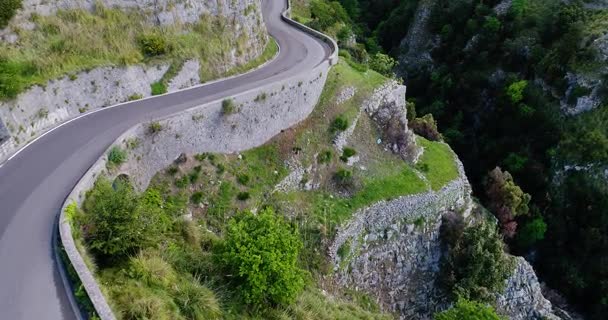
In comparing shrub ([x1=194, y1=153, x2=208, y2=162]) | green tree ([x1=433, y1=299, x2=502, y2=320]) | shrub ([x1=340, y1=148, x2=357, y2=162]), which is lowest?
green tree ([x1=433, y1=299, x2=502, y2=320])

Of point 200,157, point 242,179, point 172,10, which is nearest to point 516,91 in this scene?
point 242,179

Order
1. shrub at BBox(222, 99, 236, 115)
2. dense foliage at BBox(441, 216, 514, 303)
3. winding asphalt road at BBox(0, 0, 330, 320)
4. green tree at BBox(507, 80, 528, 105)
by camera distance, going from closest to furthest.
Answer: winding asphalt road at BBox(0, 0, 330, 320)
shrub at BBox(222, 99, 236, 115)
dense foliage at BBox(441, 216, 514, 303)
green tree at BBox(507, 80, 528, 105)

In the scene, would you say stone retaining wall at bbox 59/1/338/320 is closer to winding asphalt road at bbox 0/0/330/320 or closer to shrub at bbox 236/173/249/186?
winding asphalt road at bbox 0/0/330/320

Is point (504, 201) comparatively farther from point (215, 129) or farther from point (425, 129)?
point (215, 129)

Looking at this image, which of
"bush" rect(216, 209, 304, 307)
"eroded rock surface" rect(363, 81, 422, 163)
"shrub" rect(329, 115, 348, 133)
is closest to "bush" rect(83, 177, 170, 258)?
"bush" rect(216, 209, 304, 307)

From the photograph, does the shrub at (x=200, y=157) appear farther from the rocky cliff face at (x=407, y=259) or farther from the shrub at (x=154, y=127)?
the rocky cliff face at (x=407, y=259)

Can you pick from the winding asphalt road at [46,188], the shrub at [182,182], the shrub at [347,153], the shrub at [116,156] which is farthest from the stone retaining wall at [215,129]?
the shrub at [347,153]

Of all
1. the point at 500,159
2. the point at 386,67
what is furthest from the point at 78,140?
the point at 500,159
